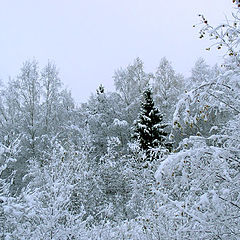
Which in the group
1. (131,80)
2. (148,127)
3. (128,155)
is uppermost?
(131,80)

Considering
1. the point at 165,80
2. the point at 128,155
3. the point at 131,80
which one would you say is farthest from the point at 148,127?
the point at 165,80

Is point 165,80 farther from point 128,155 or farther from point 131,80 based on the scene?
point 128,155

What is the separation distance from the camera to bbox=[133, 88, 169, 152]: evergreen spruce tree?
17219mm

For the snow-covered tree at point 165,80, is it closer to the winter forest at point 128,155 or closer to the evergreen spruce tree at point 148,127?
the winter forest at point 128,155

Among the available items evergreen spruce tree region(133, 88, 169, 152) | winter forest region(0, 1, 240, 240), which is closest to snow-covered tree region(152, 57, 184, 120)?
winter forest region(0, 1, 240, 240)

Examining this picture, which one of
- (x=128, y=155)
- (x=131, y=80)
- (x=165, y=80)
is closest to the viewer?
(x=128, y=155)

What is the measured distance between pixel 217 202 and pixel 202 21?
2.35m

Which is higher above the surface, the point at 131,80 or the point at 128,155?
the point at 131,80

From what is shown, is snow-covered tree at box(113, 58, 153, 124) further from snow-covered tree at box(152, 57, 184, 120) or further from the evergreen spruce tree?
the evergreen spruce tree

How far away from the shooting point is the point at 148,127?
57.6 feet

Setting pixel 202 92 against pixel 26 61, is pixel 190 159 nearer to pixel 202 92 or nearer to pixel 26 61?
pixel 202 92

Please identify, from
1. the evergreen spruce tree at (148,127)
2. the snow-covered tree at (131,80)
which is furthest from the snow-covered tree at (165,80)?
the evergreen spruce tree at (148,127)

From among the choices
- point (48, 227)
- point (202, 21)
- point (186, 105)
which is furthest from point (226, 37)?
point (48, 227)

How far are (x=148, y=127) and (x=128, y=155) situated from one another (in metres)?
4.55
